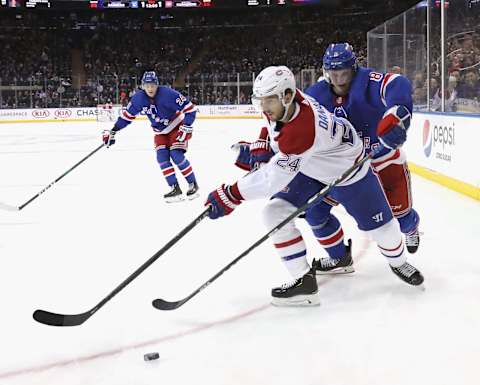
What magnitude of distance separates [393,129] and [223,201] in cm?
70

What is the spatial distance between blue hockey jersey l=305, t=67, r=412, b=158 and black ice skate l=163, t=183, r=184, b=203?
107 inches

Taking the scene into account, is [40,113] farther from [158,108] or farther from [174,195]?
[174,195]

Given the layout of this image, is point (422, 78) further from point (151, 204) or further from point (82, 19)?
point (82, 19)

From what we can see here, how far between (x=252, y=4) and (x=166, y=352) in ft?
67.0

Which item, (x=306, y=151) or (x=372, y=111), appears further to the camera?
(x=372, y=111)

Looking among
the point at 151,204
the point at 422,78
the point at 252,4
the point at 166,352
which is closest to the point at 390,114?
the point at 166,352


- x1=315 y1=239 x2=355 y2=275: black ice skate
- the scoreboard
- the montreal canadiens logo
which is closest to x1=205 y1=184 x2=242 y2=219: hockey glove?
x1=315 y1=239 x2=355 y2=275: black ice skate

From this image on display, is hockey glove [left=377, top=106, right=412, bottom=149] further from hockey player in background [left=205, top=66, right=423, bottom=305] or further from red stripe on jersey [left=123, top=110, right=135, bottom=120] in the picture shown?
red stripe on jersey [left=123, top=110, right=135, bottom=120]

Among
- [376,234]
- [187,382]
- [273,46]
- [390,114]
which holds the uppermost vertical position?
[273,46]

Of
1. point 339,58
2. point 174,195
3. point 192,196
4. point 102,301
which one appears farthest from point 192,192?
point 102,301

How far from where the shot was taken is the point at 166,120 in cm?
543

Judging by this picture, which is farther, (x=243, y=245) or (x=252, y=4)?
(x=252, y=4)

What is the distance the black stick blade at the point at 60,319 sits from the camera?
2244 mm

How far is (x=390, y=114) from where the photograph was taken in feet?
7.82
